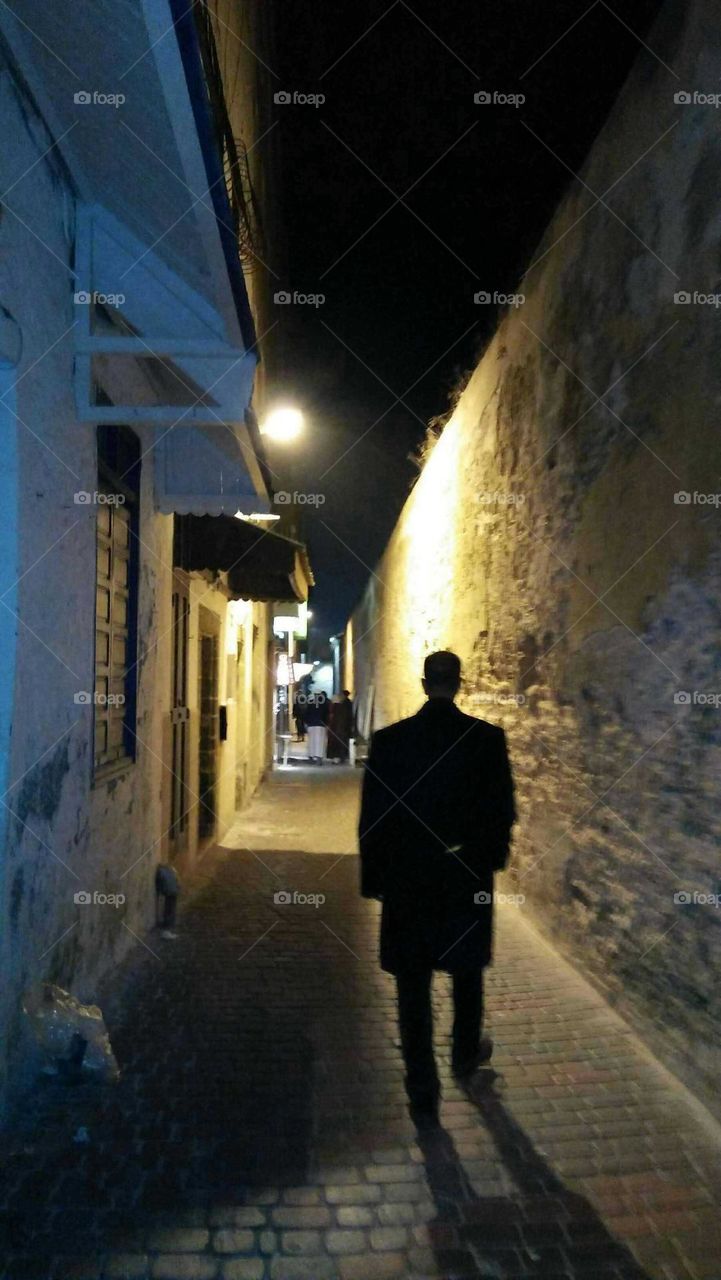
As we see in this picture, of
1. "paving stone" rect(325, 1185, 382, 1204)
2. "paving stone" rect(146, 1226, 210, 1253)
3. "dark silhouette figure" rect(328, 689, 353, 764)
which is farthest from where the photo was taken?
"dark silhouette figure" rect(328, 689, 353, 764)

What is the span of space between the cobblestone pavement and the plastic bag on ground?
105 mm

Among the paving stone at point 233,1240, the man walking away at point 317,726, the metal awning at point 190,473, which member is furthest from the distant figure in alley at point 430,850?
the man walking away at point 317,726

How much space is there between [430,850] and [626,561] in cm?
194

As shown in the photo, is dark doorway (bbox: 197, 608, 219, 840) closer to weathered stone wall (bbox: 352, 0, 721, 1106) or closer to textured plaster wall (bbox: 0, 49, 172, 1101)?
weathered stone wall (bbox: 352, 0, 721, 1106)

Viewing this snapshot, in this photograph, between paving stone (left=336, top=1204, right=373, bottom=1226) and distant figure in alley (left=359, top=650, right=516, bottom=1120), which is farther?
distant figure in alley (left=359, top=650, right=516, bottom=1120)

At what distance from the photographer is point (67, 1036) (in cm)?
338

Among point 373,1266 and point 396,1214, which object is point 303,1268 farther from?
point 396,1214

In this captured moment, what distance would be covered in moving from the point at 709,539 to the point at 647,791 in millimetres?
1256

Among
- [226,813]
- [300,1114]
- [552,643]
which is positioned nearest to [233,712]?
[226,813]

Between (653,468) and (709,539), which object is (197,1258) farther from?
(653,468)

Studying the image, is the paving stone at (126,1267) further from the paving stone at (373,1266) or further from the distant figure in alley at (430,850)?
the distant figure in alley at (430,850)

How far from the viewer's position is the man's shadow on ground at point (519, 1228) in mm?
2490

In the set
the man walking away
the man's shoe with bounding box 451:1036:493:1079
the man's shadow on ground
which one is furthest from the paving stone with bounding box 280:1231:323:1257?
the man walking away

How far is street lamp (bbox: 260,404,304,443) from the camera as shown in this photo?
930cm
